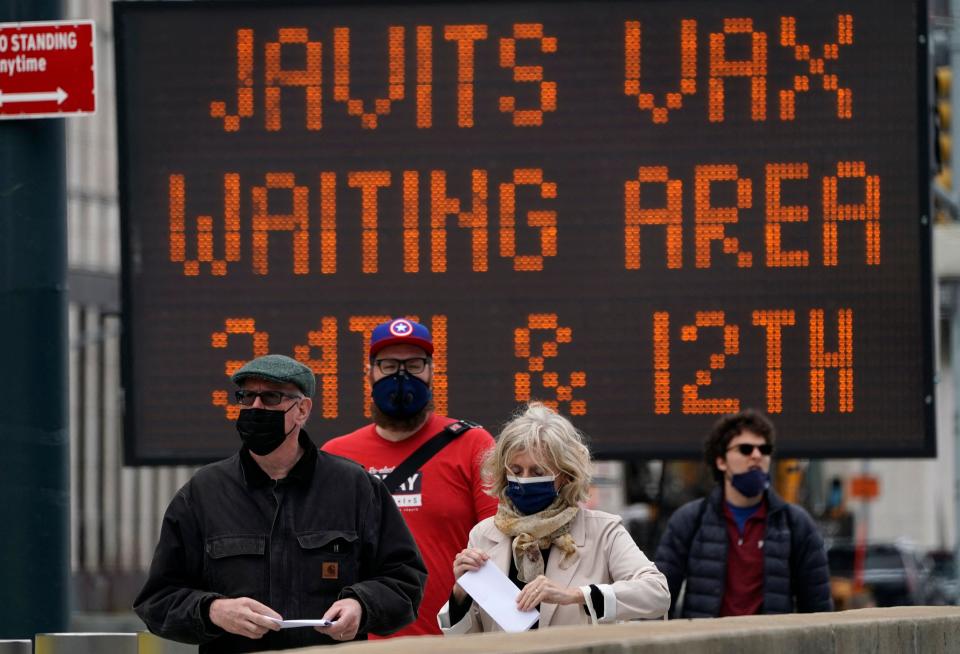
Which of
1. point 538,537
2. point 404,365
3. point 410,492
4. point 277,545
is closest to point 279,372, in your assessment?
point 277,545

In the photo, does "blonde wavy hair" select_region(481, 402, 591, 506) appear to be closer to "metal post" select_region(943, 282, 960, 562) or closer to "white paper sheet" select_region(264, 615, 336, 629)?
"white paper sheet" select_region(264, 615, 336, 629)

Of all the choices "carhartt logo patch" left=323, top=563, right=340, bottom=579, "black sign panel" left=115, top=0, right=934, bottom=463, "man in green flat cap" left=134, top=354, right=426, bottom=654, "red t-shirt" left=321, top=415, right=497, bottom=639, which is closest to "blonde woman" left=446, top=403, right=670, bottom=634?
"man in green flat cap" left=134, top=354, right=426, bottom=654

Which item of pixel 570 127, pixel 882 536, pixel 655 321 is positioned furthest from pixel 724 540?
pixel 882 536

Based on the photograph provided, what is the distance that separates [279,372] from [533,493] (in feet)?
2.56

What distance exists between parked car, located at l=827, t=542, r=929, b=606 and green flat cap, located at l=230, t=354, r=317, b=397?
21830 mm

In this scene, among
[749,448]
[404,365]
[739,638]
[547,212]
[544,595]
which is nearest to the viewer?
[739,638]

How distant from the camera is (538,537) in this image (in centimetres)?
629

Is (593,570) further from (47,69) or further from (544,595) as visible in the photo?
(47,69)

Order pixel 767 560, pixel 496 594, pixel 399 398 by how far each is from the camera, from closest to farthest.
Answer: pixel 496 594 → pixel 399 398 → pixel 767 560

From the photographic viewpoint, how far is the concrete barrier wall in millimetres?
4523

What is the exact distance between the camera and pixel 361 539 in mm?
6195

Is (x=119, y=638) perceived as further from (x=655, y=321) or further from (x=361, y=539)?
(x=655, y=321)

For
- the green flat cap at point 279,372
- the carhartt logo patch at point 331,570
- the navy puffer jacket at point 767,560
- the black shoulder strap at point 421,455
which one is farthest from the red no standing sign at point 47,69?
the navy puffer jacket at point 767,560

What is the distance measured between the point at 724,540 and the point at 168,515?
10.3 feet
